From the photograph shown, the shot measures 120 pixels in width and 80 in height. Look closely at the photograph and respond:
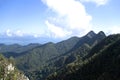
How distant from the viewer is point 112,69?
190 meters

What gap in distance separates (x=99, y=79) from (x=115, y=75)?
11440 mm

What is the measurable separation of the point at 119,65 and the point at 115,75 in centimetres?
1263

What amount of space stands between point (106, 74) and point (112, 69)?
17.3 feet

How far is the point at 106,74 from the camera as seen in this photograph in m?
188

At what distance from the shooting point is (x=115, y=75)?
17925 cm

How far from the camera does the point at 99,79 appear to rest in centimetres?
18625

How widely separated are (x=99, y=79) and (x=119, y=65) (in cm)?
1571

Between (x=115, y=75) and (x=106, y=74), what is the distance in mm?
10032

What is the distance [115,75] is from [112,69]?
11390mm

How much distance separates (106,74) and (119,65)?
32.8 ft
